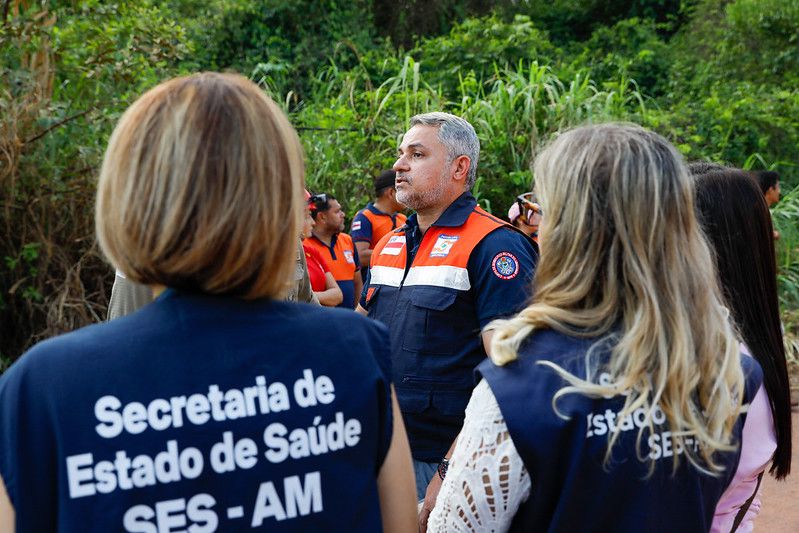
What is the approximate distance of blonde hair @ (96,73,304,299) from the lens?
1.31 m

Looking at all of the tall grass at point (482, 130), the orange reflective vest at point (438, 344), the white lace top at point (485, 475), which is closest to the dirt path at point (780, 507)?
the orange reflective vest at point (438, 344)

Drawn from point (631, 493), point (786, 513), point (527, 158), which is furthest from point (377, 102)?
point (631, 493)

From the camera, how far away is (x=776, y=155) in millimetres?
11016

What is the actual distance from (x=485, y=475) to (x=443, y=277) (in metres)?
1.80

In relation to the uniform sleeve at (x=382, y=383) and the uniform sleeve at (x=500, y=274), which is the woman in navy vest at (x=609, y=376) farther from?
the uniform sleeve at (x=500, y=274)

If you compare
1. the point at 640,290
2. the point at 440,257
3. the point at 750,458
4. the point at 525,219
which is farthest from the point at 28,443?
the point at 525,219

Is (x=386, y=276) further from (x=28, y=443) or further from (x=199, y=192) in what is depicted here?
(x=28, y=443)

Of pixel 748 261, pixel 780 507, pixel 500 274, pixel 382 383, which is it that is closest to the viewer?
pixel 382 383

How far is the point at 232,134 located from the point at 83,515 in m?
0.65

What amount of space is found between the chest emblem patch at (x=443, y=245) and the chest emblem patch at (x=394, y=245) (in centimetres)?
24

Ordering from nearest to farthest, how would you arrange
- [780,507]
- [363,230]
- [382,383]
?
[382,383], [780,507], [363,230]

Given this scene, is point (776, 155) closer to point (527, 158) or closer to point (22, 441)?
point (527, 158)

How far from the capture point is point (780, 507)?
5039 mm

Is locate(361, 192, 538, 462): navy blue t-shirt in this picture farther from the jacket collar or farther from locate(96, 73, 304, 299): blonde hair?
locate(96, 73, 304, 299): blonde hair
